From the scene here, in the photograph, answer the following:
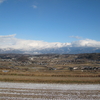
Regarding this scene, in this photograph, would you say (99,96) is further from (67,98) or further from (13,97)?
(13,97)

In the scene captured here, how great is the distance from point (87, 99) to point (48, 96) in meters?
3.88

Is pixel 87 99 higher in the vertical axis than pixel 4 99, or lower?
lower

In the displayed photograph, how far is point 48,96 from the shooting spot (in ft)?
41.8

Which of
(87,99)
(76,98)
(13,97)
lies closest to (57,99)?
(76,98)

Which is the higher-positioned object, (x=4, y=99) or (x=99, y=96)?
(x=4, y=99)

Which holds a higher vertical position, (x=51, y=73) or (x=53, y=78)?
(x=51, y=73)

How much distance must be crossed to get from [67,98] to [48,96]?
196 cm

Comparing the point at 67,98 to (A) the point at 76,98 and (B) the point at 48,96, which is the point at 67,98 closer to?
(A) the point at 76,98

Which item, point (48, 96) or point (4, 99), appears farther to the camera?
point (48, 96)

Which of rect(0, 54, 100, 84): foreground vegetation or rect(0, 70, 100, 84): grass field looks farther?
rect(0, 54, 100, 84): foreground vegetation

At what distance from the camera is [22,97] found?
489 inches

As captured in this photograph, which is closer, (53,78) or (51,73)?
(53,78)

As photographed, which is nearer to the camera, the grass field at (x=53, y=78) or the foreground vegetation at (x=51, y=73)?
the grass field at (x=53, y=78)

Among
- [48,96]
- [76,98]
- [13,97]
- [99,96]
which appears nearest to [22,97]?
[13,97]
